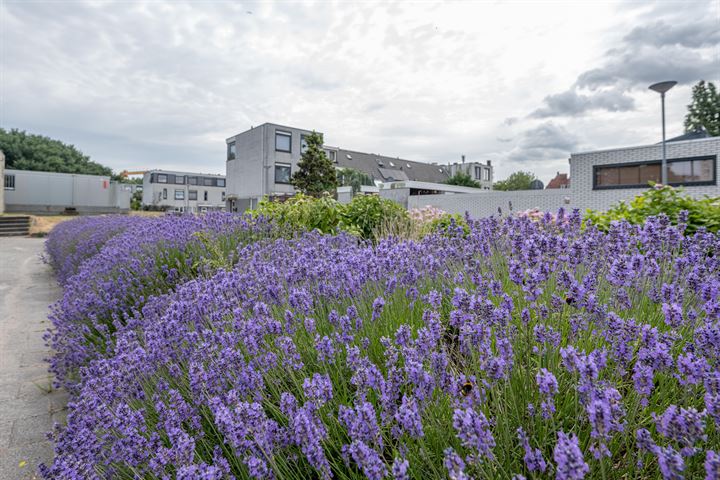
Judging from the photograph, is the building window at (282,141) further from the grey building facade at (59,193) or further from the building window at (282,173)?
the grey building facade at (59,193)

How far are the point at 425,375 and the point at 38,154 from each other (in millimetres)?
56277

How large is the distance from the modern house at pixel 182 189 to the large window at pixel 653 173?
47206 mm

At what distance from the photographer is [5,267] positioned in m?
11.0

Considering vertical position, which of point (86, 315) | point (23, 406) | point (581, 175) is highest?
point (581, 175)

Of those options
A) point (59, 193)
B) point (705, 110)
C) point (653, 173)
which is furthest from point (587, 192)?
point (59, 193)

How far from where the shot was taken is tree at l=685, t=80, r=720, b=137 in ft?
128

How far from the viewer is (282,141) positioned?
118ft

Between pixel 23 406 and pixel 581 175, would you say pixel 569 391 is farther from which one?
pixel 581 175

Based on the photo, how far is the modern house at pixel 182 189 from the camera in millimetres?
57750

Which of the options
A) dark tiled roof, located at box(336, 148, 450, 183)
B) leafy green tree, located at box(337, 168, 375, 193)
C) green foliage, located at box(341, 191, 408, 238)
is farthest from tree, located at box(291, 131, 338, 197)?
green foliage, located at box(341, 191, 408, 238)

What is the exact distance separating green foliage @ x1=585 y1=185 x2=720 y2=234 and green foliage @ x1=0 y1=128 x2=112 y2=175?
54103 mm

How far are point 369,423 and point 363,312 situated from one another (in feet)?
3.67

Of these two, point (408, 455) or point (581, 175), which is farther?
point (581, 175)

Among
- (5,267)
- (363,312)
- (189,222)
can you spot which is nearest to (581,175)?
(189,222)
